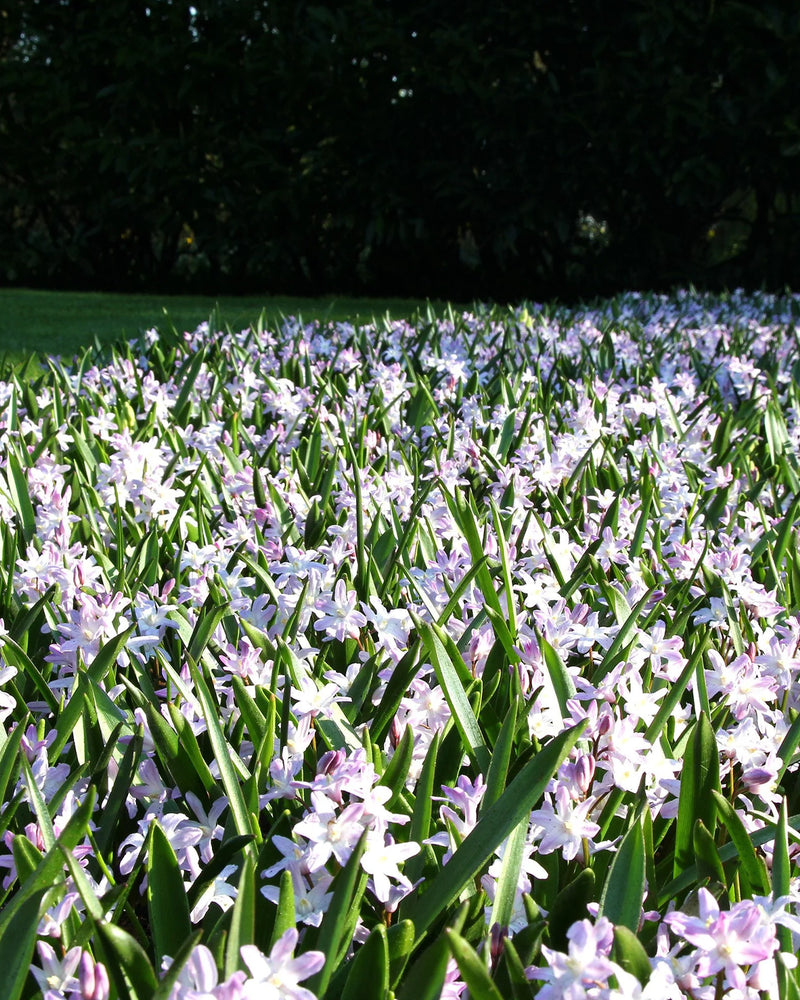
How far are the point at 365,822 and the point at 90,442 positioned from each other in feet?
6.14

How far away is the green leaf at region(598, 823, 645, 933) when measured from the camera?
3.17 ft

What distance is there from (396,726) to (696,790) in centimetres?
36

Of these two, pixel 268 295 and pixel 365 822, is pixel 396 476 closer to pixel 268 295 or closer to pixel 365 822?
pixel 365 822

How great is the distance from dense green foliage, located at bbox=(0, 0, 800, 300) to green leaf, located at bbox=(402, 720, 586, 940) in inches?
405

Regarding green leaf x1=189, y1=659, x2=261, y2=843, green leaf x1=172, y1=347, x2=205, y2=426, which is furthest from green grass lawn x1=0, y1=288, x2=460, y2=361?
green leaf x1=189, y1=659, x2=261, y2=843

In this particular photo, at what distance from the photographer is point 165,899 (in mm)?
964

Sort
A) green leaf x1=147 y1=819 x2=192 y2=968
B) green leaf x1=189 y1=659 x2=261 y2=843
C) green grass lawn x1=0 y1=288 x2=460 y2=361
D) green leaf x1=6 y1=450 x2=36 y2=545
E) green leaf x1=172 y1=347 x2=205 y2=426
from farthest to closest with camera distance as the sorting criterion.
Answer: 1. green grass lawn x1=0 y1=288 x2=460 y2=361
2. green leaf x1=172 y1=347 x2=205 y2=426
3. green leaf x1=6 y1=450 x2=36 y2=545
4. green leaf x1=189 y1=659 x2=261 y2=843
5. green leaf x1=147 y1=819 x2=192 y2=968

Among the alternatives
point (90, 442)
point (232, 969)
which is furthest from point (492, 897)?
point (90, 442)

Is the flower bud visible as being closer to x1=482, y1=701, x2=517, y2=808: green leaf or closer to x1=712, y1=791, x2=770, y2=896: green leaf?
x1=482, y1=701, x2=517, y2=808: green leaf

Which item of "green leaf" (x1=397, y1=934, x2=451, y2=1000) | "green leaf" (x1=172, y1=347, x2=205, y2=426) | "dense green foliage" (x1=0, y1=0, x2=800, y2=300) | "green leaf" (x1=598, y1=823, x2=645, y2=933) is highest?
"dense green foliage" (x1=0, y1=0, x2=800, y2=300)

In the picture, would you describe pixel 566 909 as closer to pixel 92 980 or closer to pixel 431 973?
pixel 431 973

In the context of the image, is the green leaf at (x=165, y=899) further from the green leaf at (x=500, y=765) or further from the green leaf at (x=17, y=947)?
the green leaf at (x=500, y=765)

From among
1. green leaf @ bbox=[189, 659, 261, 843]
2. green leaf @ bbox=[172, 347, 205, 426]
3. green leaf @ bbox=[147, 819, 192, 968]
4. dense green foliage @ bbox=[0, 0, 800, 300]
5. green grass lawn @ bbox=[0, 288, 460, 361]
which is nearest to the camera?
green leaf @ bbox=[147, 819, 192, 968]

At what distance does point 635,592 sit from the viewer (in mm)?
1593
